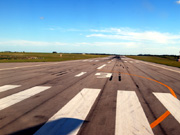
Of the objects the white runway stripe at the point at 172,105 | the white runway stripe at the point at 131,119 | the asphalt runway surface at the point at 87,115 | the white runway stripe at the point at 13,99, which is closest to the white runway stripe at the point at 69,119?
the asphalt runway surface at the point at 87,115

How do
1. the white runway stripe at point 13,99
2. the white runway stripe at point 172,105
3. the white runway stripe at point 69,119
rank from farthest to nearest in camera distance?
1. the white runway stripe at point 13,99
2. the white runway stripe at point 172,105
3. the white runway stripe at point 69,119

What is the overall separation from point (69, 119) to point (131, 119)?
1.61 meters

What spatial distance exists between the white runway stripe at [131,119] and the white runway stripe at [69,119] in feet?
2.98

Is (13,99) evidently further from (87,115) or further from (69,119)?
(87,115)

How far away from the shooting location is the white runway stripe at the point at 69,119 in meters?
3.16

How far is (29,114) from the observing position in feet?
13.3

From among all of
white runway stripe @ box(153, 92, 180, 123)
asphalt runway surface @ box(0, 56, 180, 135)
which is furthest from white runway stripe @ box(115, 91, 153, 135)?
white runway stripe @ box(153, 92, 180, 123)

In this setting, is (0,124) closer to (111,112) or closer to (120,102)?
(111,112)

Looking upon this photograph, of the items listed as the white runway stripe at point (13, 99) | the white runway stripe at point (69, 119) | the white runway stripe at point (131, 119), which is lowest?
the white runway stripe at point (131, 119)

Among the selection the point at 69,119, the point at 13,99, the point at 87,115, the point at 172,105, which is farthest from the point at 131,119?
the point at 13,99

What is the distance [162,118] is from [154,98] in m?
1.95

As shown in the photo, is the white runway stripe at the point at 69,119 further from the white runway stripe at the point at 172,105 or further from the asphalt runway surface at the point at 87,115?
the white runway stripe at the point at 172,105

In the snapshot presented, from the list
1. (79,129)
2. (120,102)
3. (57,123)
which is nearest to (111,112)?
(120,102)

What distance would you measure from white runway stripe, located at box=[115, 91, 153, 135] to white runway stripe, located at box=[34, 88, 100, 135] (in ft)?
2.98
